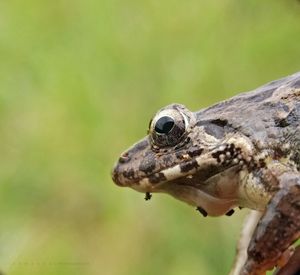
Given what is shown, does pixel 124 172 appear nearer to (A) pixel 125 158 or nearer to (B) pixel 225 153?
(A) pixel 125 158

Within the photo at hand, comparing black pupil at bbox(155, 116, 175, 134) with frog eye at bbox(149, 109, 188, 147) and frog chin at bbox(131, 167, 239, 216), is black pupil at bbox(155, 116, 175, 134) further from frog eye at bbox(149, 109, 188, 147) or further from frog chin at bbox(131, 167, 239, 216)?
frog chin at bbox(131, 167, 239, 216)

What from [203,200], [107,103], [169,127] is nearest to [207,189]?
[203,200]

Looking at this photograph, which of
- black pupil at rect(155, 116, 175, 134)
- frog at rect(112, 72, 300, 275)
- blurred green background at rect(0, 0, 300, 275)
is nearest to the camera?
frog at rect(112, 72, 300, 275)

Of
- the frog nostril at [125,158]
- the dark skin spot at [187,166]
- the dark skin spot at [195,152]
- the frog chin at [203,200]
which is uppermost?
the frog nostril at [125,158]

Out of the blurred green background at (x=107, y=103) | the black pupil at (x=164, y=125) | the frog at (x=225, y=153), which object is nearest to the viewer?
the frog at (x=225, y=153)

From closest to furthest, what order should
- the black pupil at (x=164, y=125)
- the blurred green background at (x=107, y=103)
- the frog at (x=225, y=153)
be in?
the frog at (x=225, y=153) < the black pupil at (x=164, y=125) < the blurred green background at (x=107, y=103)

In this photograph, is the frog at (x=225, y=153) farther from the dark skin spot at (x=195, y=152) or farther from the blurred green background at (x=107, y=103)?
the blurred green background at (x=107, y=103)

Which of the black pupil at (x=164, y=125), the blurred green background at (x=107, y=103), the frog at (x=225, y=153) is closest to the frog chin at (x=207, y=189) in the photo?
the frog at (x=225, y=153)

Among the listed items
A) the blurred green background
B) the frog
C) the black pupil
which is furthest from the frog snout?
the blurred green background
